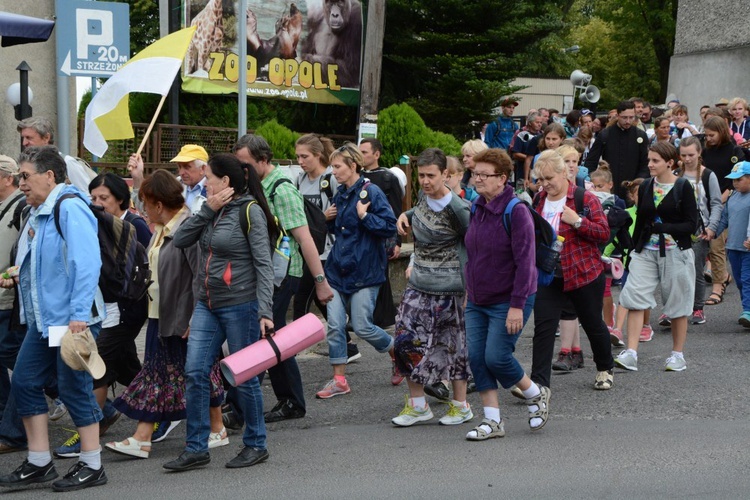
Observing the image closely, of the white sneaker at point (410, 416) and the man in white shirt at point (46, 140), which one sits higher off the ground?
the man in white shirt at point (46, 140)

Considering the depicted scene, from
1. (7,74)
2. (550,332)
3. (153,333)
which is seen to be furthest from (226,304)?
(7,74)

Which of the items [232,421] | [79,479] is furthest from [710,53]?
[79,479]

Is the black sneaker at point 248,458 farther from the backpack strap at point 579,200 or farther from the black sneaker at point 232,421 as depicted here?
the backpack strap at point 579,200

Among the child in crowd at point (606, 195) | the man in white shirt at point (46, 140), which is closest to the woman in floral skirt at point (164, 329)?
the man in white shirt at point (46, 140)

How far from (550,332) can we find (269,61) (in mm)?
11006

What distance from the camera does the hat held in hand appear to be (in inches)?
212

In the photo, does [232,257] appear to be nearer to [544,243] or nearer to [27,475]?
[27,475]

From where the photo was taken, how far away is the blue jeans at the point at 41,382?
559cm

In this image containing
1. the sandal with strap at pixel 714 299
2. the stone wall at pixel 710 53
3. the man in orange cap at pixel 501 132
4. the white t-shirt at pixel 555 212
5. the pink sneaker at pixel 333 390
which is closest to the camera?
the white t-shirt at pixel 555 212

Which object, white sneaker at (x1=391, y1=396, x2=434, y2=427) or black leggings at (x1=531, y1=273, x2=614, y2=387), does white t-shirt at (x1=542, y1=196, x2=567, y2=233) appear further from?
white sneaker at (x1=391, y1=396, x2=434, y2=427)

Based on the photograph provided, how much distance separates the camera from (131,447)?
20.3 feet

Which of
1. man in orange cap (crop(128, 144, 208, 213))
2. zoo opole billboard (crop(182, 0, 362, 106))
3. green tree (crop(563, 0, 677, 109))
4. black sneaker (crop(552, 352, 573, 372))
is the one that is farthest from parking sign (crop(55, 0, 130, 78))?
green tree (crop(563, 0, 677, 109))

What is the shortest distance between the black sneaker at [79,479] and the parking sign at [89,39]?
179 inches

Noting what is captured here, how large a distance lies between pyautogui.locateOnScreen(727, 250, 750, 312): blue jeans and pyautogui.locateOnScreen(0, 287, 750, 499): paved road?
7.37 ft
